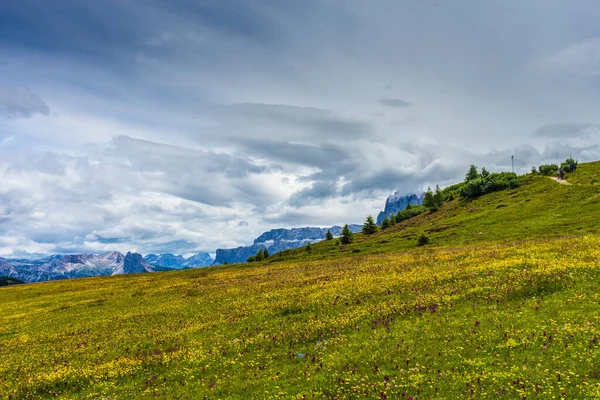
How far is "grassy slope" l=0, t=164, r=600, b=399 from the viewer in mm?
15727

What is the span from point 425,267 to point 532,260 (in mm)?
11083

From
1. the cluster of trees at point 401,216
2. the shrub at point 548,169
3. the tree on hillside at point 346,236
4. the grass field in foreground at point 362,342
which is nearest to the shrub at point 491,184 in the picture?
the shrub at point 548,169

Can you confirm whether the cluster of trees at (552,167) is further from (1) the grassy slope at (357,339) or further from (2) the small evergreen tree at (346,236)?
(1) the grassy slope at (357,339)

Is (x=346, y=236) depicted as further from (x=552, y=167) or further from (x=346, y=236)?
(x=552, y=167)

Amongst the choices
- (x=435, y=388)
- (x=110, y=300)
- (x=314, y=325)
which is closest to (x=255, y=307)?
(x=314, y=325)

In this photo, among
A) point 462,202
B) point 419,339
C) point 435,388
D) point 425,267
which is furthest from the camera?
point 462,202

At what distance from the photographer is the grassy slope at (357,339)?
1573 centimetres

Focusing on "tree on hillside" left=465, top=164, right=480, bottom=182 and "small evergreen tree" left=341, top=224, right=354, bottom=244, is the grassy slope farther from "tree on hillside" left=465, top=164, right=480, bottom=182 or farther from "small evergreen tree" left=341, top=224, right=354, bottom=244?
"tree on hillside" left=465, top=164, right=480, bottom=182

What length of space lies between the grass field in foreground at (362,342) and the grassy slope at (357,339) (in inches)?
3.6

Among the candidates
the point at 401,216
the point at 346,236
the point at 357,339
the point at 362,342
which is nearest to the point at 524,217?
the point at 346,236

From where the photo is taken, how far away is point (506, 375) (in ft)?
48.2

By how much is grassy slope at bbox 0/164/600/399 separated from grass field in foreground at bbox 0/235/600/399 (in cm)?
9

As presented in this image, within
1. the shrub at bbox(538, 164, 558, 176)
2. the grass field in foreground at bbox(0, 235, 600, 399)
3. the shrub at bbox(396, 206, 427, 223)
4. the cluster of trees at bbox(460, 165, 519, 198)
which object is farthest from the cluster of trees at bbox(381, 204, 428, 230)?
the grass field in foreground at bbox(0, 235, 600, 399)

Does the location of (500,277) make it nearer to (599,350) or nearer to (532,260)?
(532,260)
